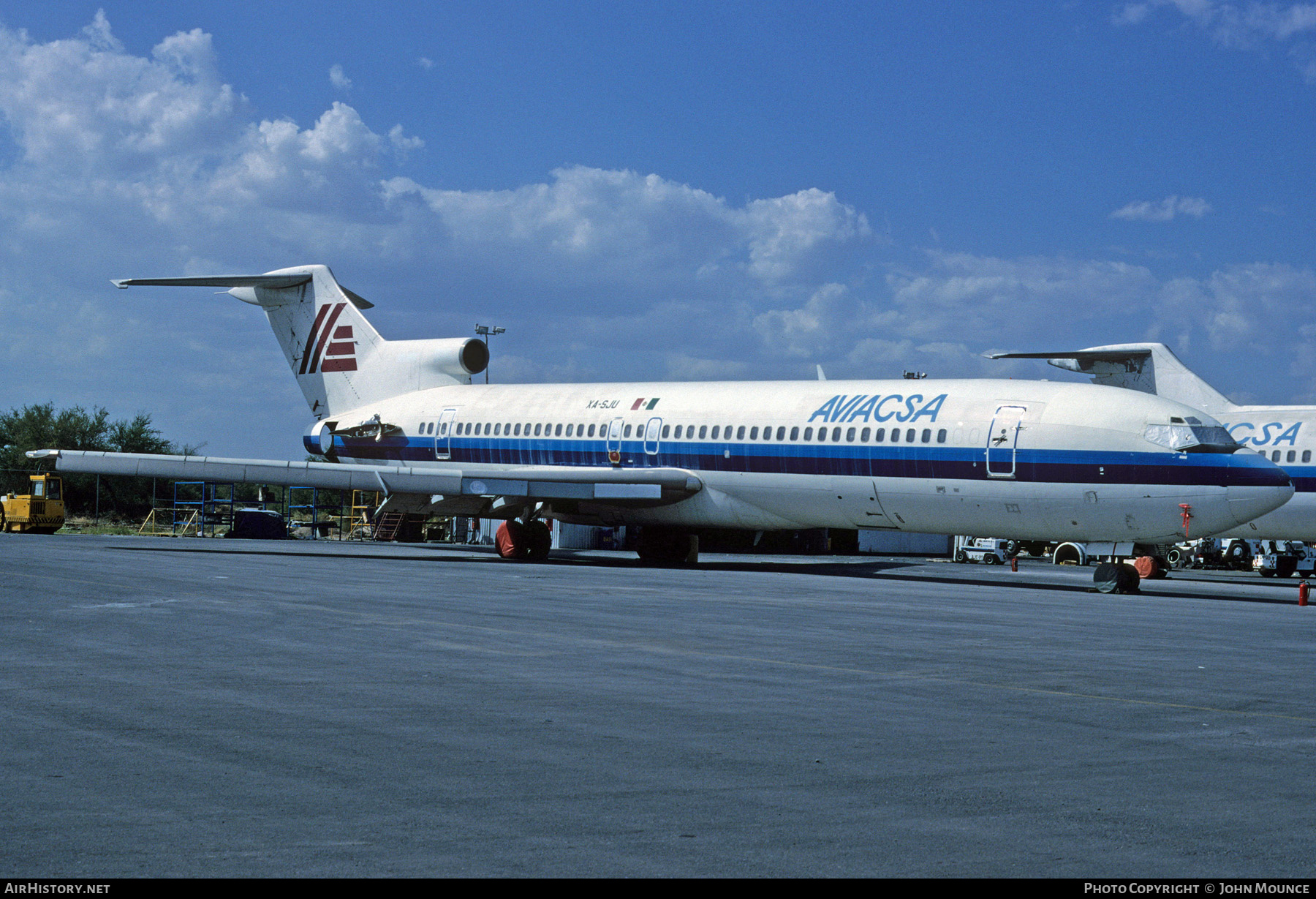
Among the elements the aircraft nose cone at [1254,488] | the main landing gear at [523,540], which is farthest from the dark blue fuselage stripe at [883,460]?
the main landing gear at [523,540]

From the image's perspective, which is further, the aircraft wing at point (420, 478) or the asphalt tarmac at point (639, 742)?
the aircraft wing at point (420, 478)

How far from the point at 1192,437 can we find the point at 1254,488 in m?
1.39

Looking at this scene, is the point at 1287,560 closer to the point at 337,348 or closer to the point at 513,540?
the point at 513,540

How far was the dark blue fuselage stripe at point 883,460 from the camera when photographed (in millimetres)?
23875

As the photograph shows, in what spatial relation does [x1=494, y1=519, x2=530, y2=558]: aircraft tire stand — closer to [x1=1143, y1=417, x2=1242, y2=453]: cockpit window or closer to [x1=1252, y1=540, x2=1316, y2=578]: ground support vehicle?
[x1=1143, y1=417, x2=1242, y2=453]: cockpit window

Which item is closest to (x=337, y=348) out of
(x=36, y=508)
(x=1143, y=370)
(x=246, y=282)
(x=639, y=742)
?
(x=246, y=282)

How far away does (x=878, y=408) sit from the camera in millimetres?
28172


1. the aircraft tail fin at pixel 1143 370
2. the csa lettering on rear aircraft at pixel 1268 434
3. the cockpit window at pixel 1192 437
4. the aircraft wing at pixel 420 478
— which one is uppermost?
the aircraft tail fin at pixel 1143 370

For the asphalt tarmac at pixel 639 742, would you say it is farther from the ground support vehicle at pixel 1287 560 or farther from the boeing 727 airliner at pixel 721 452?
the ground support vehicle at pixel 1287 560

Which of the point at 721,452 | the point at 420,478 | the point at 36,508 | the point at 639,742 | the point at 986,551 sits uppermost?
the point at 721,452

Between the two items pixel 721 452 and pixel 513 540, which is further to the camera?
pixel 513 540

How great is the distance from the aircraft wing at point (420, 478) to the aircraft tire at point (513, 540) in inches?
64.8

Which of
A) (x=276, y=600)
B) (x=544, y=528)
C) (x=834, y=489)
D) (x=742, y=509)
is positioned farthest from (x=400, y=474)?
(x=276, y=600)

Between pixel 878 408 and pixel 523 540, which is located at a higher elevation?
pixel 878 408
